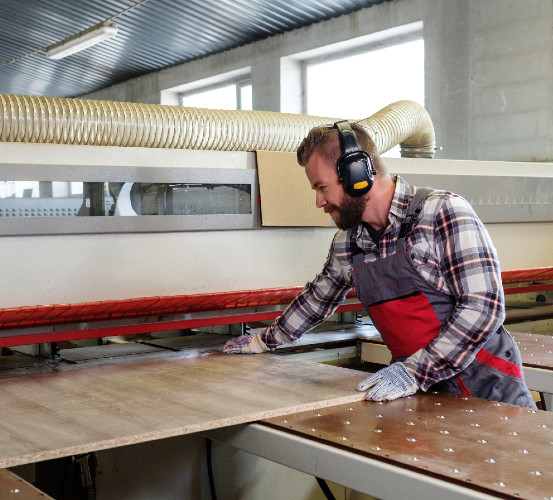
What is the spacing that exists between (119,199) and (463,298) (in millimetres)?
1045

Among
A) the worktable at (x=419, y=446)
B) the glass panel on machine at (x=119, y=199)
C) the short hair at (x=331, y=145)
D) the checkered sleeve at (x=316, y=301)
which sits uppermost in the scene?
the short hair at (x=331, y=145)

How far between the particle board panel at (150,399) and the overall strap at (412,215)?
14.5 inches

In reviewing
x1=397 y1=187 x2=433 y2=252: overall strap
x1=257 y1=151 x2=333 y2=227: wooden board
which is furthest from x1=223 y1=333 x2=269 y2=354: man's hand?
x1=397 y1=187 x2=433 y2=252: overall strap

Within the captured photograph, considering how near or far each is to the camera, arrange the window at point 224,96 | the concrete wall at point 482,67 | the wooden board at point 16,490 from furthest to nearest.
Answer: the window at point 224,96 < the concrete wall at point 482,67 < the wooden board at point 16,490

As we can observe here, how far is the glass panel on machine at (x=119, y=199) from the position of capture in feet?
6.32

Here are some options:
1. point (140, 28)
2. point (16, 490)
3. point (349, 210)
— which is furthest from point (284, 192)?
point (140, 28)

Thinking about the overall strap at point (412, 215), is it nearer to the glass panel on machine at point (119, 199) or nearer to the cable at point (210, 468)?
A: the glass panel on machine at point (119, 199)

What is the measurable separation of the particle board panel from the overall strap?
1.21 ft

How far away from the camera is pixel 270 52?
7.77 m

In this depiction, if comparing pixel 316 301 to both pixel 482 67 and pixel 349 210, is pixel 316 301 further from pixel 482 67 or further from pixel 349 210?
pixel 482 67

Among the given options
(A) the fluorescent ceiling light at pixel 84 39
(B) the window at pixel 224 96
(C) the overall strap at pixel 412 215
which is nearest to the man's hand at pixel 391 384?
(C) the overall strap at pixel 412 215

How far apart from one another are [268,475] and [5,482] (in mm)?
1206

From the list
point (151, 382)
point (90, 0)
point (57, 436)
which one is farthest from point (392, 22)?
point (57, 436)

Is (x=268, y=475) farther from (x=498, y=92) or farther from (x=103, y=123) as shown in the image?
(x=498, y=92)
